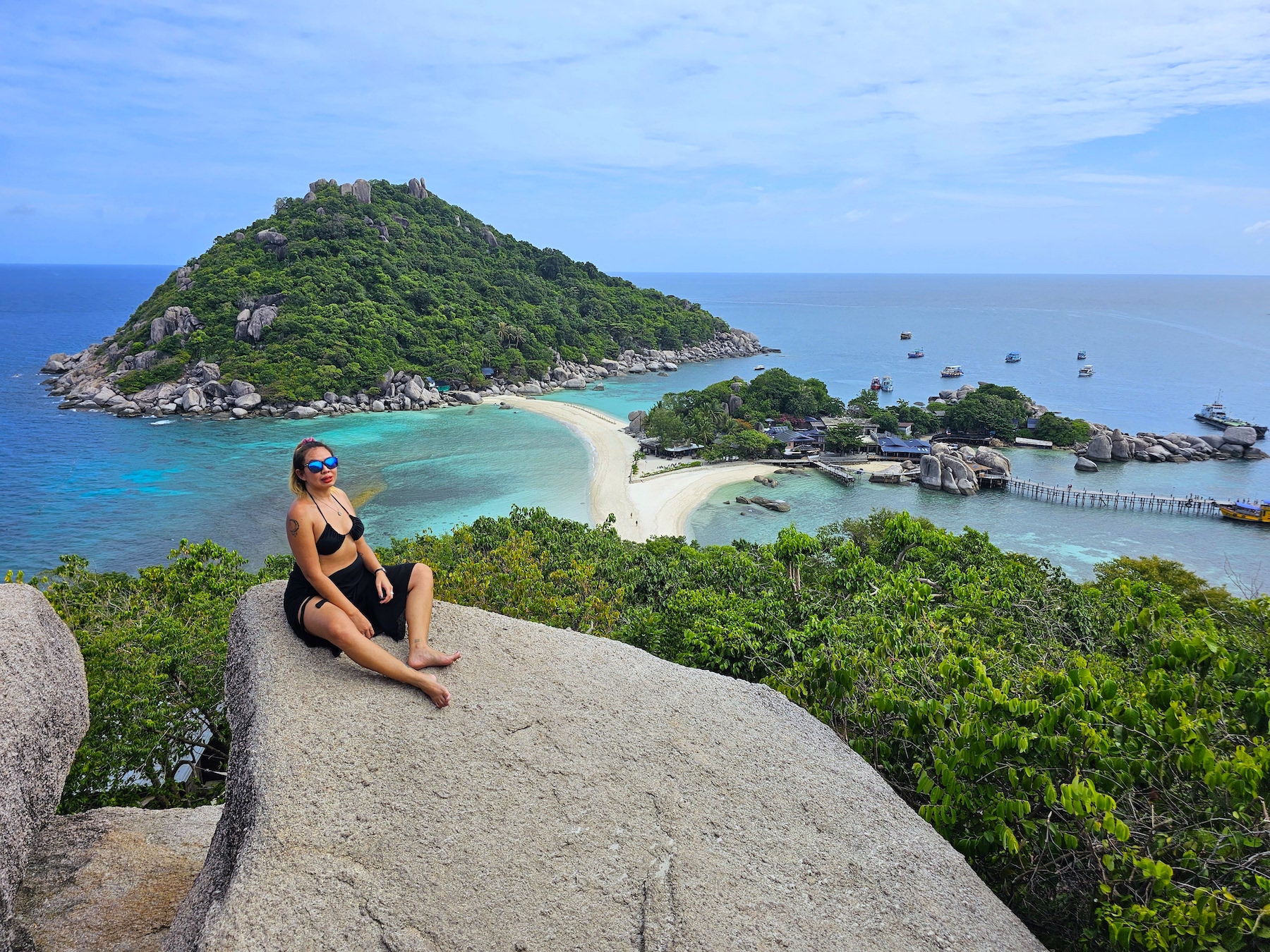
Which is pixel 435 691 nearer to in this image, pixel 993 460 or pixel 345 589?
pixel 345 589

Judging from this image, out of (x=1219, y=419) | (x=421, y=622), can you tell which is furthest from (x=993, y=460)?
(x=421, y=622)

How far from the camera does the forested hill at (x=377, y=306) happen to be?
2368 inches

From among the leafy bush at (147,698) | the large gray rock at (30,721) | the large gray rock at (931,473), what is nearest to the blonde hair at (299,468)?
the large gray rock at (30,721)

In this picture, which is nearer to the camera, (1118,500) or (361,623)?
(361,623)

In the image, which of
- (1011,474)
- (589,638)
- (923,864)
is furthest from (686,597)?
(1011,474)

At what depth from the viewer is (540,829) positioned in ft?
13.3

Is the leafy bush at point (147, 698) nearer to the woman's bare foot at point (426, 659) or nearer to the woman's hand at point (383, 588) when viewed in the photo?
the woman's hand at point (383, 588)

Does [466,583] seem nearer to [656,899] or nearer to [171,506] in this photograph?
[656,899]

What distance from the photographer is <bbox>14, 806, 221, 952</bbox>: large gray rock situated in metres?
4.87

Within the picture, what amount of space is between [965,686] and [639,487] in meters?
34.2

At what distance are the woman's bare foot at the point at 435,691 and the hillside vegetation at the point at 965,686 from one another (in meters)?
3.58

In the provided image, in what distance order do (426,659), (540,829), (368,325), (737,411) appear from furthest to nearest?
(368,325)
(737,411)
(426,659)
(540,829)

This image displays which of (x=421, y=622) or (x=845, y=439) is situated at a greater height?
(x=421, y=622)

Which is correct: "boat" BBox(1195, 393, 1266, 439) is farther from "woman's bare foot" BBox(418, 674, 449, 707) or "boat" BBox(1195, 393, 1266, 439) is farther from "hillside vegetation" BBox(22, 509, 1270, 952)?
"woman's bare foot" BBox(418, 674, 449, 707)
